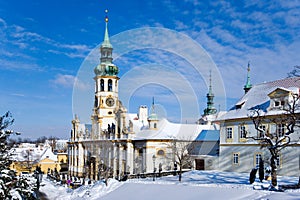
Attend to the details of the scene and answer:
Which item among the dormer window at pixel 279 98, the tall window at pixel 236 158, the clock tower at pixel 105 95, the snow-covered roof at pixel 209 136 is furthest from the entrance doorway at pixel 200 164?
the clock tower at pixel 105 95

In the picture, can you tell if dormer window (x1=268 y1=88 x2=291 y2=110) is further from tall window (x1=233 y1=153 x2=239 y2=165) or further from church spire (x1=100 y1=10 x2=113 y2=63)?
church spire (x1=100 y1=10 x2=113 y2=63)

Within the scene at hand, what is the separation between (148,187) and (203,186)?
156 inches

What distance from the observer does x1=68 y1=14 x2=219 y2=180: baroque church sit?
3950 centimetres

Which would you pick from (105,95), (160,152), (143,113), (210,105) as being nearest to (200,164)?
(160,152)

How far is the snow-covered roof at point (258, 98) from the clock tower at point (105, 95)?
960 inches

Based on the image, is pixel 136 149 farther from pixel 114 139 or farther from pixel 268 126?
pixel 268 126

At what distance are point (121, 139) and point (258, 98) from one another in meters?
19.8

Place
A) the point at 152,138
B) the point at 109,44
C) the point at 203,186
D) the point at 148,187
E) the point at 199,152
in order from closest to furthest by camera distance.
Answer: the point at 203,186 < the point at 148,187 < the point at 199,152 < the point at 152,138 < the point at 109,44

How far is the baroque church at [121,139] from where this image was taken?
39.5 meters

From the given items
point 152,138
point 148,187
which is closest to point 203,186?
point 148,187

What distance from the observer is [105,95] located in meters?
52.3

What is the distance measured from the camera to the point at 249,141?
28.6 m

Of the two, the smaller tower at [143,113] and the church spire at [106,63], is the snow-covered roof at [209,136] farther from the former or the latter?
the church spire at [106,63]

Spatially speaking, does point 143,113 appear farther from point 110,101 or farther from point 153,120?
point 153,120
